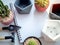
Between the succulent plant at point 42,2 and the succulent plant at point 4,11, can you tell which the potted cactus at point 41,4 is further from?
the succulent plant at point 4,11

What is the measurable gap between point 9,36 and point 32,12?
0.53 feet

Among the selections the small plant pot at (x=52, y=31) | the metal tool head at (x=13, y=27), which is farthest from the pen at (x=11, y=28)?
the small plant pot at (x=52, y=31)

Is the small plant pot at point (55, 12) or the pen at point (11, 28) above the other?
the small plant pot at point (55, 12)

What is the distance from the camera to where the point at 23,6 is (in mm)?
897

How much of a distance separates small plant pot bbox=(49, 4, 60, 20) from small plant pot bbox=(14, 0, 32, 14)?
99mm

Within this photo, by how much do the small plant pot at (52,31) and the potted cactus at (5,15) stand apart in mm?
154

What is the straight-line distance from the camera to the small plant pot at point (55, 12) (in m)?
0.87

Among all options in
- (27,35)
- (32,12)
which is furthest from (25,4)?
(27,35)

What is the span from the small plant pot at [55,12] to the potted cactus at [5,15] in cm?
18

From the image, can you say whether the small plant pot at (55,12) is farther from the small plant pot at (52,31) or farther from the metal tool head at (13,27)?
the metal tool head at (13,27)

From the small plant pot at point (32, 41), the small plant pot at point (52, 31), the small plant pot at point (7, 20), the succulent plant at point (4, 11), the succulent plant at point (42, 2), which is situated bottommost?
the small plant pot at point (32, 41)

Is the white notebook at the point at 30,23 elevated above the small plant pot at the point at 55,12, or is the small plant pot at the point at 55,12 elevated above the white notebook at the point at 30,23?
the small plant pot at the point at 55,12

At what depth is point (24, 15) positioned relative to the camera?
892 millimetres

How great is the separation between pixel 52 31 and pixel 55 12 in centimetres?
10
